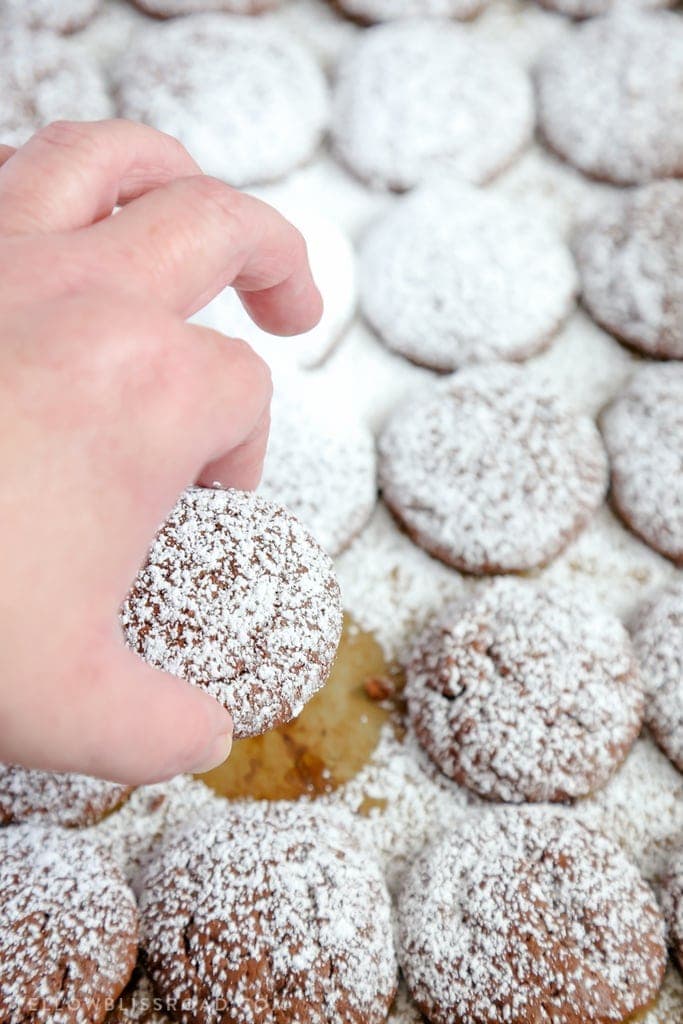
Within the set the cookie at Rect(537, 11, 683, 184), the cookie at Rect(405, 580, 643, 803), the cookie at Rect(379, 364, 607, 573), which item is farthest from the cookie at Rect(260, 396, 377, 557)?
the cookie at Rect(537, 11, 683, 184)

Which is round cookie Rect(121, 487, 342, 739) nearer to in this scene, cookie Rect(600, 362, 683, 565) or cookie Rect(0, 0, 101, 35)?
cookie Rect(600, 362, 683, 565)

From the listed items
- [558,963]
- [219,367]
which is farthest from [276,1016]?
[219,367]

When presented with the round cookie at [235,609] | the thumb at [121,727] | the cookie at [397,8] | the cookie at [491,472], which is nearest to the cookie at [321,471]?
the cookie at [491,472]

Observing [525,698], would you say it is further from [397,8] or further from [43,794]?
[397,8]

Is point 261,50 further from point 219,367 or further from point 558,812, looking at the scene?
point 558,812

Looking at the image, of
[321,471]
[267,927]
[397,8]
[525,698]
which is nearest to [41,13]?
[397,8]

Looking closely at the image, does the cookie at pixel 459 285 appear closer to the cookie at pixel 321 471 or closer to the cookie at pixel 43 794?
the cookie at pixel 321 471
